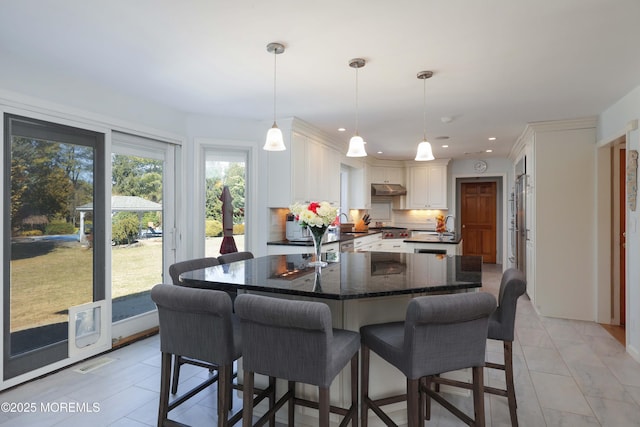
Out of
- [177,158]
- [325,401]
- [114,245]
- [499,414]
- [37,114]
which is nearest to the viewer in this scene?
[325,401]

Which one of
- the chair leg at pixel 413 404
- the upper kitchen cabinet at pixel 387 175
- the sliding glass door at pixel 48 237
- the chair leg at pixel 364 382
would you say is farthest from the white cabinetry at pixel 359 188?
the chair leg at pixel 413 404

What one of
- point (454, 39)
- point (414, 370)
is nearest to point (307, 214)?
point (414, 370)

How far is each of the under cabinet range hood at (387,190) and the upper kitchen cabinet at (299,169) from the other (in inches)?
89.3

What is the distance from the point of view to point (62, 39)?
2293 mm

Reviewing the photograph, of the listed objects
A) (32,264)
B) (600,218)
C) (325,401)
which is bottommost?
(325,401)

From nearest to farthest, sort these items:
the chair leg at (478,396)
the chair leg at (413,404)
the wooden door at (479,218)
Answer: the chair leg at (413,404), the chair leg at (478,396), the wooden door at (479,218)

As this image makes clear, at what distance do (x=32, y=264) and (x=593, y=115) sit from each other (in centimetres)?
570

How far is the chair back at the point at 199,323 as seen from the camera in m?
1.66

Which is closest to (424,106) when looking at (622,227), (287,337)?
(622,227)

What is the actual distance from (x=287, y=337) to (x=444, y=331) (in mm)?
686

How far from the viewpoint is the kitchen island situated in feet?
5.82

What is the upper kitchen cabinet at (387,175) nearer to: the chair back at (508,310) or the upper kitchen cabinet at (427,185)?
the upper kitchen cabinet at (427,185)

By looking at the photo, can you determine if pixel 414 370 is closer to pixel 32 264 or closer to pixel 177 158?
pixel 32 264

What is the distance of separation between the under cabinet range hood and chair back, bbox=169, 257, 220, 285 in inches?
193
